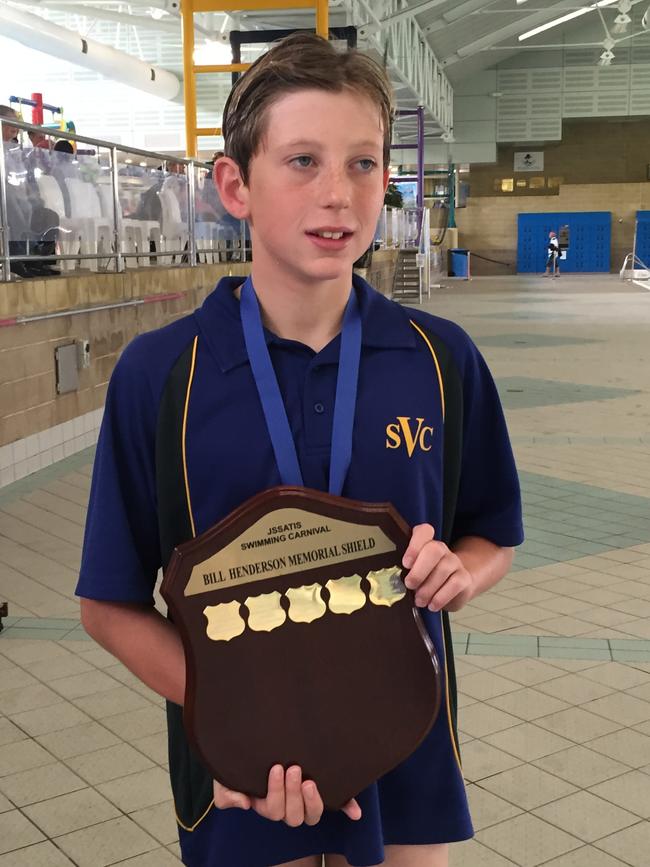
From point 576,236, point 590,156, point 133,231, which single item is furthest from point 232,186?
point 590,156

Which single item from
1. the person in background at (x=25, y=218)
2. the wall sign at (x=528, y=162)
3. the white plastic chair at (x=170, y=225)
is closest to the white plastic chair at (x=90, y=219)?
the person in background at (x=25, y=218)

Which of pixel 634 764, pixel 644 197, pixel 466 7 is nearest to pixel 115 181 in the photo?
pixel 634 764

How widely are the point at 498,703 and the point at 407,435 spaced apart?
2435 mm

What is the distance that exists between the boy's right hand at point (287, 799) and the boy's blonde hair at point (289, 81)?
69cm

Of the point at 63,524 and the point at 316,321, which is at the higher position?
the point at 316,321

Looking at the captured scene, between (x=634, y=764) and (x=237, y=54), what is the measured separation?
12.2m

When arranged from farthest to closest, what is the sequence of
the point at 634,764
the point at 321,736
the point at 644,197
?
1. the point at 644,197
2. the point at 634,764
3. the point at 321,736

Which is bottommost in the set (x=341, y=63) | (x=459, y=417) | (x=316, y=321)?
(x=459, y=417)

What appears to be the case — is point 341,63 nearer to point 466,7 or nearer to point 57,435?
point 57,435

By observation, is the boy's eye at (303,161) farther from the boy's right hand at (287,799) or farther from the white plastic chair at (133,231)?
the white plastic chair at (133,231)

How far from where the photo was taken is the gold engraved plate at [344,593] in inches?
44.6

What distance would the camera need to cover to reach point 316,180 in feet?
3.92

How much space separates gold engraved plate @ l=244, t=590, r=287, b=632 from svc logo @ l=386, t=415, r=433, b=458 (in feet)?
0.80

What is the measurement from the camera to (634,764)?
10.0ft
